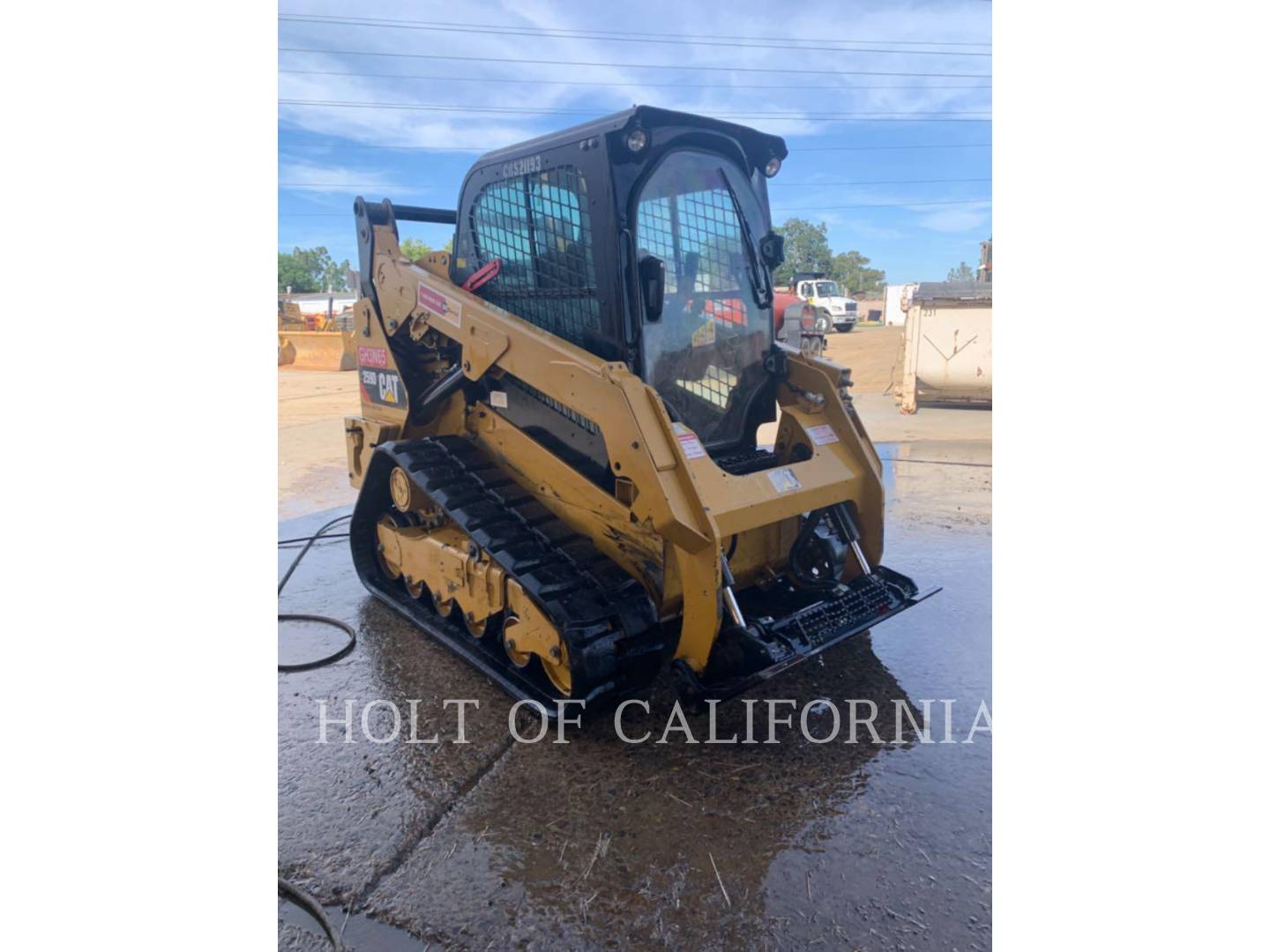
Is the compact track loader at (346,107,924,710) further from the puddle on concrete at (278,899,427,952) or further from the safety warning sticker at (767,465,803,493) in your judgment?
the puddle on concrete at (278,899,427,952)

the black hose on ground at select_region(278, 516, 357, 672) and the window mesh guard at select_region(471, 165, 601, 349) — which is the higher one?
the window mesh guard at select_region(471, 165, 601, 349)

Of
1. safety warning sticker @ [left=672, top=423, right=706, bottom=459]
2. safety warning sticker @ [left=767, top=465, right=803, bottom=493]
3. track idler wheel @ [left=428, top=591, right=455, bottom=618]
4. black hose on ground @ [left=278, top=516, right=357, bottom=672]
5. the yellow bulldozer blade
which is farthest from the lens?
the yellow bulldozer blade

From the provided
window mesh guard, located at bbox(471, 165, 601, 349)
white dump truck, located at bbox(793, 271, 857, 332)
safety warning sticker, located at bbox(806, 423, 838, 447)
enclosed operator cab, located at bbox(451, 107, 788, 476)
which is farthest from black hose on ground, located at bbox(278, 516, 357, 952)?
white dump truck, located at bbox(793, 271, 857, 332)

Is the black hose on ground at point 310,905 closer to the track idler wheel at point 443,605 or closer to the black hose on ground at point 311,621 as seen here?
the black hose on ground at point 311,621

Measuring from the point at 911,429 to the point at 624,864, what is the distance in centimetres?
911

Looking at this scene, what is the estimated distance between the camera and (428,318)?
430 cm

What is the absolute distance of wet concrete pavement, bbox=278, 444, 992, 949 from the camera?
2377 millimetres

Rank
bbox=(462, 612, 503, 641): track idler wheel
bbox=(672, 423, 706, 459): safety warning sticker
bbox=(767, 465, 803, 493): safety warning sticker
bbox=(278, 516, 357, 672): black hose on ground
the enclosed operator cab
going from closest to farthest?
bbox=(672, 423, 706, 459): safety warning sticker → the enclosed operator cab → bbox=(767, 465, 803, 493): safety warning sticker → bbox=(462, 612, 503, 641): track idler wheel → bbox=(278, 516, 357, 672): black hose on ground

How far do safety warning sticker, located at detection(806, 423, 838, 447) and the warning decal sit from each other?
2326 millimetres

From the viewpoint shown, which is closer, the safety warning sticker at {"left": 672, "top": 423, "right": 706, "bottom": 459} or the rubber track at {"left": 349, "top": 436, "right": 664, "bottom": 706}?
the rubber track at {"left": 349, "top": 436, "right": 664, "bottom": 706}

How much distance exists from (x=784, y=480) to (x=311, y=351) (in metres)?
18.9

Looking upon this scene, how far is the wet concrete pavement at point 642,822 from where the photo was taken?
2.38m

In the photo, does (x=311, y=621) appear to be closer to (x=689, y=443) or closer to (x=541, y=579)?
(x=541, y=579)

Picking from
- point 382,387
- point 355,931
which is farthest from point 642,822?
point 382,387
